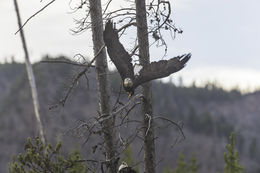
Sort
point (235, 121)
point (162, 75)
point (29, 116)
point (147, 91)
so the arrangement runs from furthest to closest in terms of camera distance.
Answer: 1. point (235, 121)
2. point (29, 116)
3. point (147, 91)
4. point (162, 75)

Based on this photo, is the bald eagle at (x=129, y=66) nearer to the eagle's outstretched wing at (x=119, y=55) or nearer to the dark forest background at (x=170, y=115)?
the eagle's outstretched wing at (x=119, y=55)

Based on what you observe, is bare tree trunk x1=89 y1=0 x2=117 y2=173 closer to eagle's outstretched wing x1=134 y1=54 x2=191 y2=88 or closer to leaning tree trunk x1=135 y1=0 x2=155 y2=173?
leaning tree trunk x1=135 y1=0 x2=155 y2=173

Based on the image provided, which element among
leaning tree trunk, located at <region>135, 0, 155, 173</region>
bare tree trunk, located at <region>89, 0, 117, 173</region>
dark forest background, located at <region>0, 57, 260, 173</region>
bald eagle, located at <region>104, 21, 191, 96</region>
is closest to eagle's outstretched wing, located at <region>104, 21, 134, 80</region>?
bald eagle, located at <region>104, 21, 191, 96</region>

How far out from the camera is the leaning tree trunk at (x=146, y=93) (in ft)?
26.5

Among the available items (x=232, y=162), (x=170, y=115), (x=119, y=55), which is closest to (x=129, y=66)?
(x=119, y=55)

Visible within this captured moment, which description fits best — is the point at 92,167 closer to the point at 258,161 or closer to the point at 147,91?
the point at 147,91

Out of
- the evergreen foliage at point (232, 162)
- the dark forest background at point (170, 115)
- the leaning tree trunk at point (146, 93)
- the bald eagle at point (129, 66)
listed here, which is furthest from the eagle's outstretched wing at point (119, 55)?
the dark forest background at point (170, 115)

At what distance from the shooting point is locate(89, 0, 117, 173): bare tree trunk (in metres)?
9.07

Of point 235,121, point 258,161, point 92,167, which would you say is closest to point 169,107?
point 258,161

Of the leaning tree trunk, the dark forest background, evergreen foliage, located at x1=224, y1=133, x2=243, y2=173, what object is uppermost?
the leaning tree trunk

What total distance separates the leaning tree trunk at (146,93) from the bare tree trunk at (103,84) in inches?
37.6

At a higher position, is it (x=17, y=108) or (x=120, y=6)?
(x=120, y=6)

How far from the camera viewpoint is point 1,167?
Answer: 81.2m

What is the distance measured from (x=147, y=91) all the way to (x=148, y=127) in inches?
25.6
